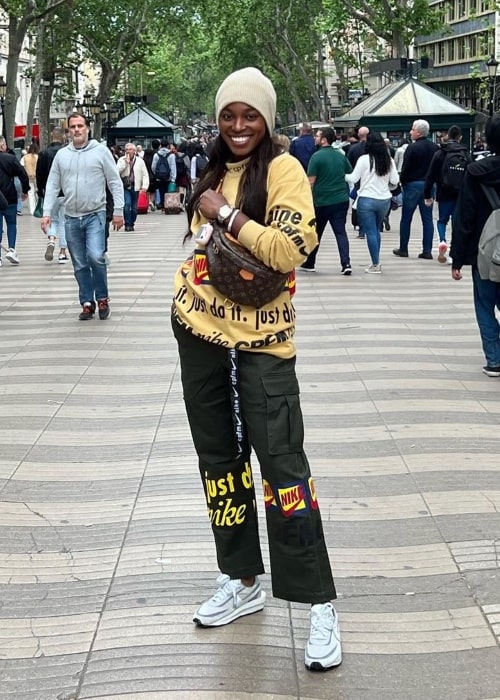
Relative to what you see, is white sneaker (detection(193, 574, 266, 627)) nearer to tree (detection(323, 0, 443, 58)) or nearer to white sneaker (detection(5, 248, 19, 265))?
→ white sneaker (detection(5, 248, 19, 265))

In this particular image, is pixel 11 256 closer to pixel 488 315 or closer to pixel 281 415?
pixel 488 315

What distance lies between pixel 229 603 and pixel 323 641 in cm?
45

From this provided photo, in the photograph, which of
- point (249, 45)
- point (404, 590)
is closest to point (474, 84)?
point (249, 45)

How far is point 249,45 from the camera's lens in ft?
212

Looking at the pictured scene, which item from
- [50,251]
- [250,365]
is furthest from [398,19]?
[250,365]

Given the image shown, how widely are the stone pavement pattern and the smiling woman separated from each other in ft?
0.98

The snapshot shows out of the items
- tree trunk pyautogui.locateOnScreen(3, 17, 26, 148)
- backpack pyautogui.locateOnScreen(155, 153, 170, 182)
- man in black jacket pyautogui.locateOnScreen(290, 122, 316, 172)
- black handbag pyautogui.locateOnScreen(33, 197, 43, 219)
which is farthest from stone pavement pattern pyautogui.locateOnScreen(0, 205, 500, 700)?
tree trunk pyautogui.locateOnScreen(3, 17, 26, 148)

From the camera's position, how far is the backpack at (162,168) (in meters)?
26.2

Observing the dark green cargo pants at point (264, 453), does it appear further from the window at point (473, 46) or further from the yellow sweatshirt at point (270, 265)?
the window at point (473, 46)

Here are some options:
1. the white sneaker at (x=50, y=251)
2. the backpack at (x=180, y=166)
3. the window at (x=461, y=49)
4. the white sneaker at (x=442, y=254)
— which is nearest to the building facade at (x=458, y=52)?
the window at (x=461, y=49)

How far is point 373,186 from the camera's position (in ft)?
45.8

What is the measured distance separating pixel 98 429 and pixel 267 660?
125 inches

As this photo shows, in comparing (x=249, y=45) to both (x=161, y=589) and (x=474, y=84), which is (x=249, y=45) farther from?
(x=161, y=589)

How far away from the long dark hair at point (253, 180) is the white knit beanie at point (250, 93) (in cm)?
7
